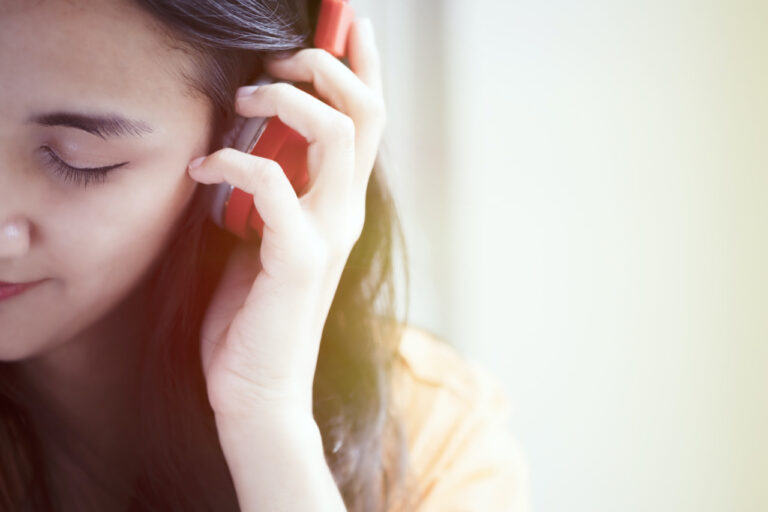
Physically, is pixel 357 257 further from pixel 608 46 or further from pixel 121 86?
pixel 608 46

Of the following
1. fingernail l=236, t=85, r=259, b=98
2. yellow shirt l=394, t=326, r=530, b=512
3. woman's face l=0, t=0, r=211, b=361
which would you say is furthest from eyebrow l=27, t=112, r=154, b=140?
yellow shirt l=394, t=326, r=530, b=512

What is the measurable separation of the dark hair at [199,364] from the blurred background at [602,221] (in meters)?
0.22

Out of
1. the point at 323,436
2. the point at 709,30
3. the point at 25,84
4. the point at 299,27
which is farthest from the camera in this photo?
the point at 709,30

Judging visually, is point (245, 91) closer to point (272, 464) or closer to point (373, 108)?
point (373, 108)

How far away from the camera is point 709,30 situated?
95cm

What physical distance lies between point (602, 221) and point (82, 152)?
87cm

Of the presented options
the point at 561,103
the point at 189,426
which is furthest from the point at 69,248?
the point at 561,103

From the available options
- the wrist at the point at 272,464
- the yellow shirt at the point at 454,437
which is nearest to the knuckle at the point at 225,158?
the wrist at the point at 272,464

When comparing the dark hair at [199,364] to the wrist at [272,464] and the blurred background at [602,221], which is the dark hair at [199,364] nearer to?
the wrist at [272,464]

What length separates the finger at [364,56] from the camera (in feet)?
2.07

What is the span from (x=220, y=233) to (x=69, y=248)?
17 cm

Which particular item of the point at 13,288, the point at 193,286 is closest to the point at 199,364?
the point at 193,286

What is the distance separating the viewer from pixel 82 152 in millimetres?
464

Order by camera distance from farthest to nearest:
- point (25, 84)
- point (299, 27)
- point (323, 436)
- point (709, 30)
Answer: point (709, 30) < point (323, 436) < point (299, 27) < point (25, 84)
